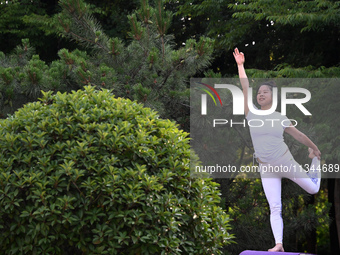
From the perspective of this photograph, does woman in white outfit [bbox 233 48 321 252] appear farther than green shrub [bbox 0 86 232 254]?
Yes

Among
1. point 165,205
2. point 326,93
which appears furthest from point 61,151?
point 326,93

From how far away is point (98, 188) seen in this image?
3.60 metres

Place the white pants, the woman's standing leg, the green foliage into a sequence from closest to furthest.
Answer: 1. the woman's standing leg
2. the white pants
3. the green foliage

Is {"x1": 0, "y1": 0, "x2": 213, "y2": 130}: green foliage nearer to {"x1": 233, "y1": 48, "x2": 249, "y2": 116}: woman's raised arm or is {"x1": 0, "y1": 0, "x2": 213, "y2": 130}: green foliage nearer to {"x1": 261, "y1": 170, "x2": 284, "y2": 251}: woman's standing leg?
{"x1": 233, "y1": 48, "x2": 249, "y2": 116}: woman's raised arm

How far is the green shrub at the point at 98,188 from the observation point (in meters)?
3.56

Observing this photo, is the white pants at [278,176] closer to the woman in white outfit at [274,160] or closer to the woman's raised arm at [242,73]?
the woman in white outfit at [274,160]

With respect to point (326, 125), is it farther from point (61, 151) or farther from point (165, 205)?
point (61, 151)

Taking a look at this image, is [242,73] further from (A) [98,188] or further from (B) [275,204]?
(A) [98,188]

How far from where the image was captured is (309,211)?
7.13 metres

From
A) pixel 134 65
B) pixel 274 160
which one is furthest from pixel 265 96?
pixel 134 65

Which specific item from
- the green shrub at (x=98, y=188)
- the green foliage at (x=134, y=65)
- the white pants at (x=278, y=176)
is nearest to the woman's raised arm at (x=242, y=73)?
the white pants at (x=278, y=176)

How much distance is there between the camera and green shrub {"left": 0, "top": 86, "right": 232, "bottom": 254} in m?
3.56

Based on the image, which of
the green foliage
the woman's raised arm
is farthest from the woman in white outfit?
the green foliage

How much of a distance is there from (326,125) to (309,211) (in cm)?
166
